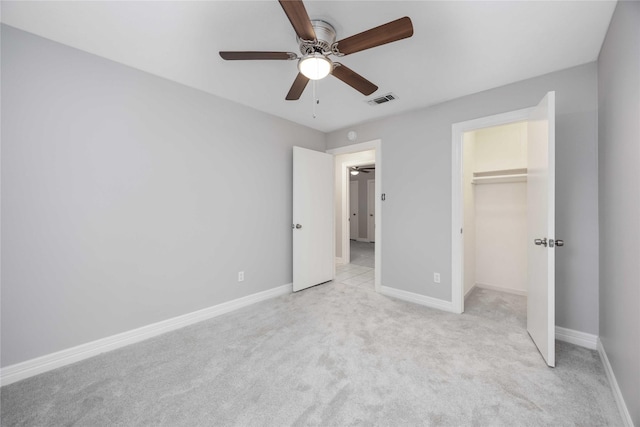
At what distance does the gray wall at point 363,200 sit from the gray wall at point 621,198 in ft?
22.5

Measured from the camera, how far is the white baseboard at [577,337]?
2096mm

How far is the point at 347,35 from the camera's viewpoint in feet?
5.89

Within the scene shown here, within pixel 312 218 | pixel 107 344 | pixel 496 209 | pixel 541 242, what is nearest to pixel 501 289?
pixel 496 209

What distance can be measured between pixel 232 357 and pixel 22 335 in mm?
1465

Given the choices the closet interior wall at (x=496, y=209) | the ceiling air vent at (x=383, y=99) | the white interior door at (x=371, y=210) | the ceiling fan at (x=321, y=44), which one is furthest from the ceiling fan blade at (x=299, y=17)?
the white interior door at (x=371, y=210)

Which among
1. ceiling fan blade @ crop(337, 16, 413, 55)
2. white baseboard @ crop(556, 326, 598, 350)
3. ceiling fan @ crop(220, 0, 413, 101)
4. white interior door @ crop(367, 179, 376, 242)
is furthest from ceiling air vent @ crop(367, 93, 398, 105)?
white interior door @ crop(367, 179, 376, 242)

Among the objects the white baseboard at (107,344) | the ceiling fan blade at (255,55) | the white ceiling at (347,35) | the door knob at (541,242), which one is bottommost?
the white baseboard at (107,344)

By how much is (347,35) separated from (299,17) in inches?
26.2

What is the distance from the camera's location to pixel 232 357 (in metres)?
2.00

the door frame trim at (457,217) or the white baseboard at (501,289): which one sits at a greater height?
the door frame trim at (457,217)

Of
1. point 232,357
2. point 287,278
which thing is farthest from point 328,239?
point 232,357

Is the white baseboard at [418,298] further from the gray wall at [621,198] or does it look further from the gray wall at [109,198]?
the gray wall at [109,198]

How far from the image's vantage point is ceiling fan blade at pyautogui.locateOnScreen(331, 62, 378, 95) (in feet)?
5.69

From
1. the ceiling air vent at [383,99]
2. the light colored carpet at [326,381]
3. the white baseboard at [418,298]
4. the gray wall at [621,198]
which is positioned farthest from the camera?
the white baseboard at [418,298]
